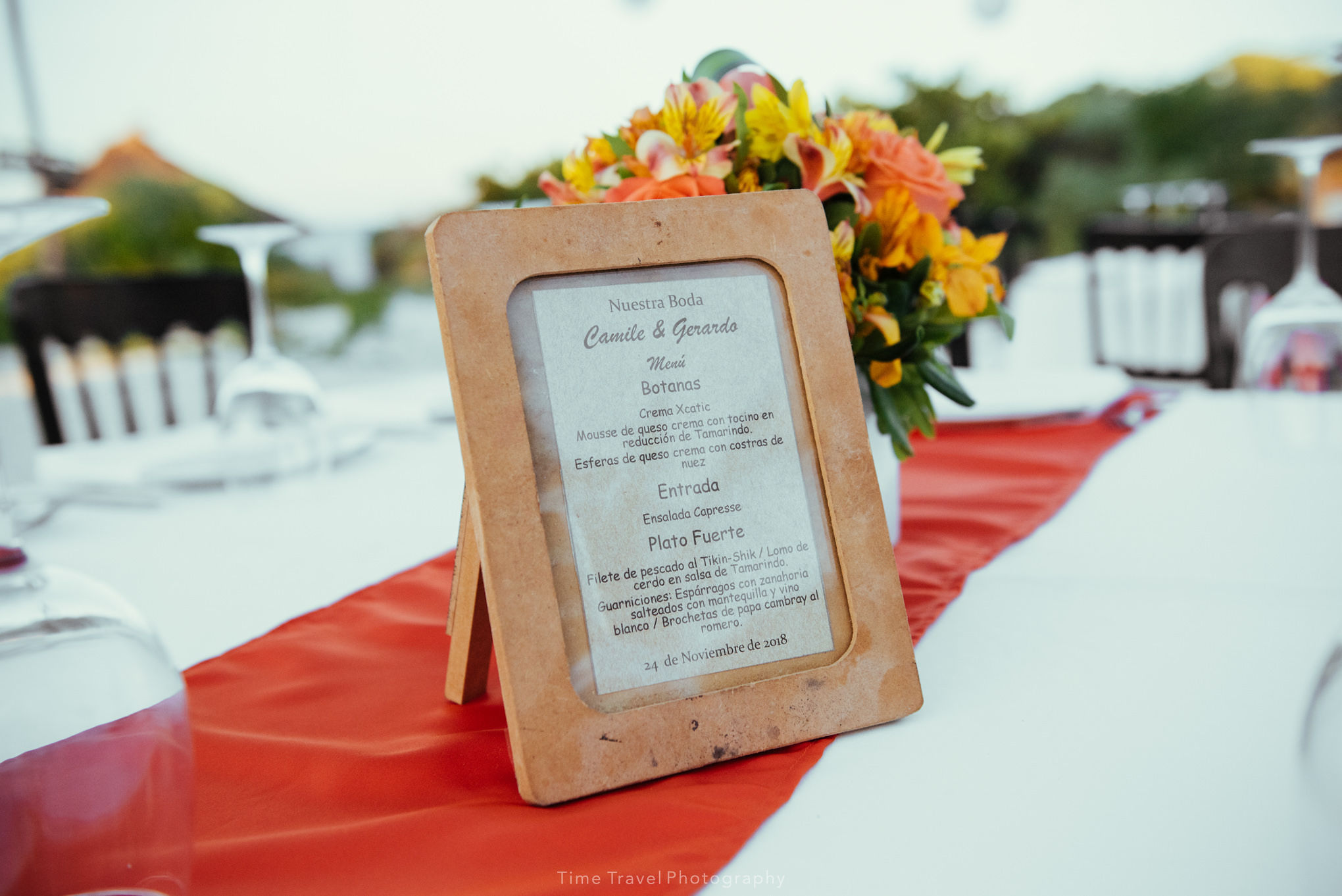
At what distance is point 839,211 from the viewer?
64cm

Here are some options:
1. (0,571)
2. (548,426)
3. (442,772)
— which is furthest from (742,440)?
(0,571)

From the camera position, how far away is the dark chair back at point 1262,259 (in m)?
1.84

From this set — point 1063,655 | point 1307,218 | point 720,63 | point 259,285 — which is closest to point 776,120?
point 720,63

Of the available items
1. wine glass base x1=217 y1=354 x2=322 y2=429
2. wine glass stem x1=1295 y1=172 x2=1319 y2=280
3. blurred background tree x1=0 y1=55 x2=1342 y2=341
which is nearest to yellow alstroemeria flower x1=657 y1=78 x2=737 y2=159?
wine glass base x1=217 y1=354 x2=322 y2=429

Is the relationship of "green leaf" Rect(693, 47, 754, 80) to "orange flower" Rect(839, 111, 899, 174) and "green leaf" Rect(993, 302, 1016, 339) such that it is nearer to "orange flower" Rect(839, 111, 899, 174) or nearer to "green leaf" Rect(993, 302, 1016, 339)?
"orange flower" Rect(839, 111, 899, 174)

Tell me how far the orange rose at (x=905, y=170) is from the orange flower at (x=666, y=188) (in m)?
0.11

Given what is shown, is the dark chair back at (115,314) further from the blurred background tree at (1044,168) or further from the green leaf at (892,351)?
the blurred background tree at (1044,168)

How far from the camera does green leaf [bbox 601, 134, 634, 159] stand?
65 cm

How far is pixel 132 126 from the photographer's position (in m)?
6.56

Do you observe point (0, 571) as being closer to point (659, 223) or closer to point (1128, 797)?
point (659, 223)

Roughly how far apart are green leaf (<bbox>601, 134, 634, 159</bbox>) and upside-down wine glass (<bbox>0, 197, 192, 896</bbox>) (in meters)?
0.43

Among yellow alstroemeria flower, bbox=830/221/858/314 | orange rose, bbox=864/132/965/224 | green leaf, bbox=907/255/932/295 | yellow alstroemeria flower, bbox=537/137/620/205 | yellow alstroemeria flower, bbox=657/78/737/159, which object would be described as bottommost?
green leaf, bbox=907/255/932/295

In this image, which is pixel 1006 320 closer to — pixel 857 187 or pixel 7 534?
pixel 857 187

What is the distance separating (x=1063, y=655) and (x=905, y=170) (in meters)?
0.33
